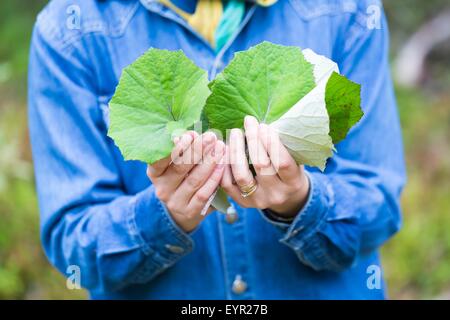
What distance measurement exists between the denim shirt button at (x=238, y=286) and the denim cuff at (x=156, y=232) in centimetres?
12

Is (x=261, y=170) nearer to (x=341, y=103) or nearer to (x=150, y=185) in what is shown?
(x=341, y=103)

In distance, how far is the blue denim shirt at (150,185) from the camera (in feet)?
4.40

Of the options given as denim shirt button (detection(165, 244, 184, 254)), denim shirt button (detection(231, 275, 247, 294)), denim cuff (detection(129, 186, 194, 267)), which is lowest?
denim shirt button (detection(231, 275, 247, 294))

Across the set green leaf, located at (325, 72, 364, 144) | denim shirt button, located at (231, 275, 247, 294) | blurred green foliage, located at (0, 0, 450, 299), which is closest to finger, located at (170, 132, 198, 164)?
green leaf, located at (325, 72, 364, 144)

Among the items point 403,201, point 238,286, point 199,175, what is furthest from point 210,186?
point 403,201

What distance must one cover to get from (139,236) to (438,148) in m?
2.48

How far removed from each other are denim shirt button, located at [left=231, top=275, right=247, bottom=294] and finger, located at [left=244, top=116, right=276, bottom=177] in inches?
12.7

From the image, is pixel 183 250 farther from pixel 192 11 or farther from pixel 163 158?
pixel 192 11

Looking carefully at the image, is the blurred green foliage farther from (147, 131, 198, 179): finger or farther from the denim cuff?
(147, 131, 198, 179): finger

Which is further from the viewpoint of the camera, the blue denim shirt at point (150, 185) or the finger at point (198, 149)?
the blue denim shirt at point (150, 185)

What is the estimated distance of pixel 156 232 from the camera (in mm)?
1285

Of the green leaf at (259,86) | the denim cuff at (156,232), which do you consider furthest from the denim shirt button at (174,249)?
the green leaf at (259,86)

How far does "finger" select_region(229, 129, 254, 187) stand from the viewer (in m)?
1.12

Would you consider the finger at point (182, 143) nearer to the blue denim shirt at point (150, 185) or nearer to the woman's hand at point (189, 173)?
the woman's hand at point (189, 173)
